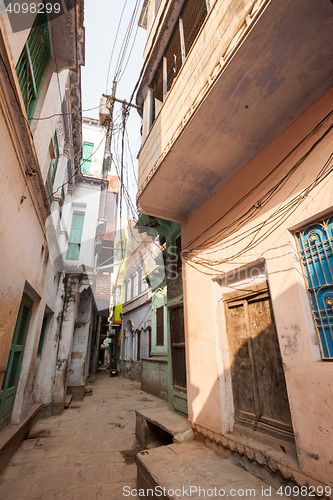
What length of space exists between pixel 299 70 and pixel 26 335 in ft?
23.2

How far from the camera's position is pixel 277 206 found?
3.12 metres

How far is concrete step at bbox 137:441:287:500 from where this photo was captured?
97.2 inches

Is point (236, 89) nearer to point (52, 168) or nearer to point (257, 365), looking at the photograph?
point (257, 365)

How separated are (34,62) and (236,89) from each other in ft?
12.1

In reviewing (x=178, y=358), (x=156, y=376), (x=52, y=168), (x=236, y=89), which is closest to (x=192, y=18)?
(x=236, y=89)

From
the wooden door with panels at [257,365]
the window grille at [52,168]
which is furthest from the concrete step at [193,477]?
the window grille at [52,168]

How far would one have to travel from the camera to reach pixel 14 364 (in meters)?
5.12

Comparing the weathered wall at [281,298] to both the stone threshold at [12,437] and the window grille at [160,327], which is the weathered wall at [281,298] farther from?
the window grille at [160,327]

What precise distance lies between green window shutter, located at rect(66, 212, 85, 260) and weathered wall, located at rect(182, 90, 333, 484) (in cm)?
662

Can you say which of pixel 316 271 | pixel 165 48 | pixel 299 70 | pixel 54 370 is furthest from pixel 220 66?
pixel 54 370

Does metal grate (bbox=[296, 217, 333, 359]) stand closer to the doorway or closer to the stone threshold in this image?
the doorway

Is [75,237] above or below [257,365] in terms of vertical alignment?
above

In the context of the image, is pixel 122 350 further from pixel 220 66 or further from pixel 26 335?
pixel 220 66

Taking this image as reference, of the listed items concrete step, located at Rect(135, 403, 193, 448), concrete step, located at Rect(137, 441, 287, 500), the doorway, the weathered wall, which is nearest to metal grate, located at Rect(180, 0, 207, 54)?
the weathered wall
